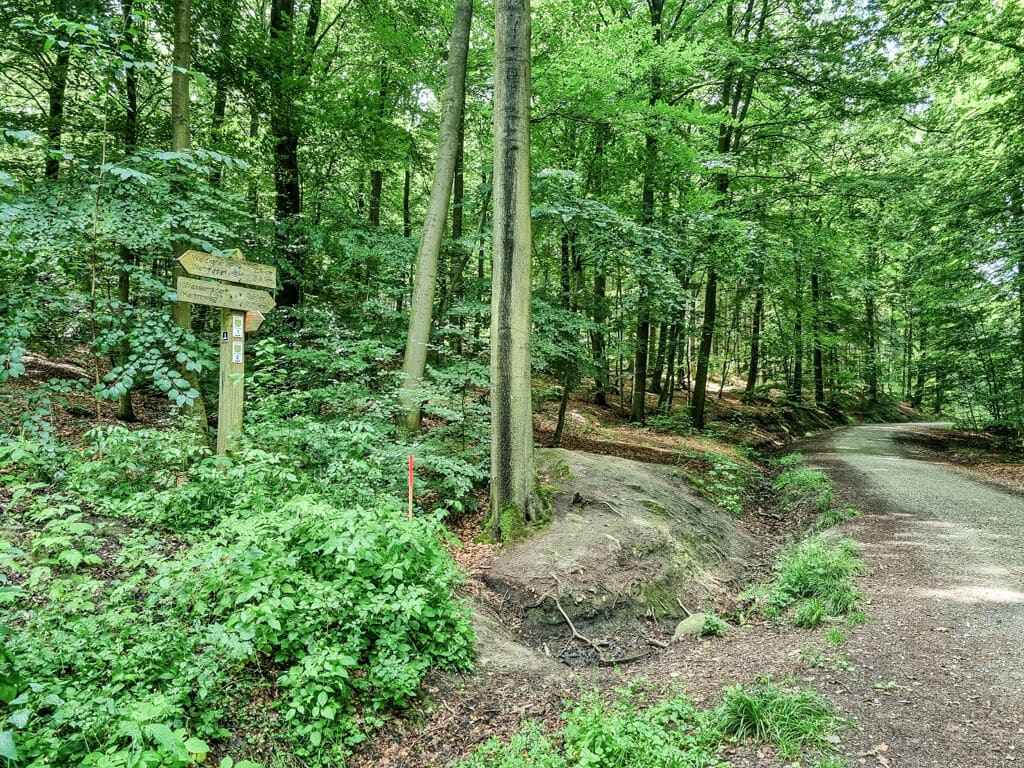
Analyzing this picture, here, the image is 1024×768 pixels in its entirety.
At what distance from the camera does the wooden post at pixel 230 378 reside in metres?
5.70

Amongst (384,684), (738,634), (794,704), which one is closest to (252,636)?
(384,684)

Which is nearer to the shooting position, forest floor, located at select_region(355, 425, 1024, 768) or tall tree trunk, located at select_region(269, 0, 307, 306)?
forest floor, located at select_region(355, 425, 1024, 768)

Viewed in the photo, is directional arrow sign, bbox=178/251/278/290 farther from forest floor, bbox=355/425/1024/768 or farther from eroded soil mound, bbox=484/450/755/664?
forest floor, bbox=355/425/1024/768

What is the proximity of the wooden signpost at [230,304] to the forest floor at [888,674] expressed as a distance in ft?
12.4

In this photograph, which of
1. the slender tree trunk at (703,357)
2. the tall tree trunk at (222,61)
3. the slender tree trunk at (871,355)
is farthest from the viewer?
the slender tree trunk at (871,355)

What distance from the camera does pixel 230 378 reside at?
5.70 m

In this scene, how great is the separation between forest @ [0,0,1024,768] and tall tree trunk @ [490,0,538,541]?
37mm

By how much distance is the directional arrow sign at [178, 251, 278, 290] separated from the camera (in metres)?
5.49

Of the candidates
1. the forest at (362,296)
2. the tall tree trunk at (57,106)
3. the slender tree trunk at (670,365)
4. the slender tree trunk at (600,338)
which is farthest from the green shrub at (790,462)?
the tall tree trunk at (57,106)

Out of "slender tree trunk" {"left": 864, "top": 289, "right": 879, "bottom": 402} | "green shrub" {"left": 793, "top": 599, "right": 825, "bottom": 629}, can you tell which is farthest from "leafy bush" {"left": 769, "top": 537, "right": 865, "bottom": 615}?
"slender tree trunk" {"left": 864, "top": 289, "right": 879, "bottom": 402}

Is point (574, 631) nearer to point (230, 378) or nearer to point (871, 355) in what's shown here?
point (230, 378)

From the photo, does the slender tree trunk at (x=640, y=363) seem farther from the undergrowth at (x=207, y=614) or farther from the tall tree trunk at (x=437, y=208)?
the undergrowth at (x=207, y=614)

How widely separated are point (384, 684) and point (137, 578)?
165 cm

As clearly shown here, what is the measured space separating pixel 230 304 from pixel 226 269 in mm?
392
